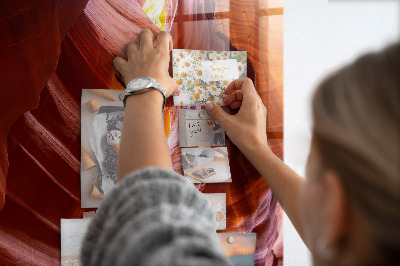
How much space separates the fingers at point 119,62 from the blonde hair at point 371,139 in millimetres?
573

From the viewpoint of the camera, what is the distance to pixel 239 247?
3.27 ft

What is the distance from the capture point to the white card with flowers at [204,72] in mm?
973

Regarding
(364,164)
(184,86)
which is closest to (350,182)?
(364,164)

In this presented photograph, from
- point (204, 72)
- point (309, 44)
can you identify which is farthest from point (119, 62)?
point (309, 44)

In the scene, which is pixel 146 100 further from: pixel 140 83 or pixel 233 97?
pixel 233 97

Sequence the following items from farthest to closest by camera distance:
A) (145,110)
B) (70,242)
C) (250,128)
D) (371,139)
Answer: (250,128), (70,242), (145,110), (371,139)

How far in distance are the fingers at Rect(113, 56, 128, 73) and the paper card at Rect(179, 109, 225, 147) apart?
0.66 ft

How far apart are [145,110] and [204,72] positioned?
30 cm

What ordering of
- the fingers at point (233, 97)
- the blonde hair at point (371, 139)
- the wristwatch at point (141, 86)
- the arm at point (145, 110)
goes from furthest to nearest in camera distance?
1. the fingers at point (233, 97)
2. the wristwatch at point (141, 86)
3. the arm at point (145, 110)
4. the blonde hair at point (371, 139)

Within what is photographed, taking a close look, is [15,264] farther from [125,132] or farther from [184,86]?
[184,86]

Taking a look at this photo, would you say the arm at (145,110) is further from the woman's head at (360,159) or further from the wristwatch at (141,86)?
the woman's head at (360,159)

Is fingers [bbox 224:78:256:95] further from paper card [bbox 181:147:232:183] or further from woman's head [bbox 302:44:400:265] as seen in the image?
woman's head [bbox 302:44:400:265]

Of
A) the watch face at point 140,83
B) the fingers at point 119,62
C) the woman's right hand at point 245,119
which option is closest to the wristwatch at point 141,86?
the watch face at point 140,83

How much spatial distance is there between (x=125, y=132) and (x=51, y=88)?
0.89 feet
